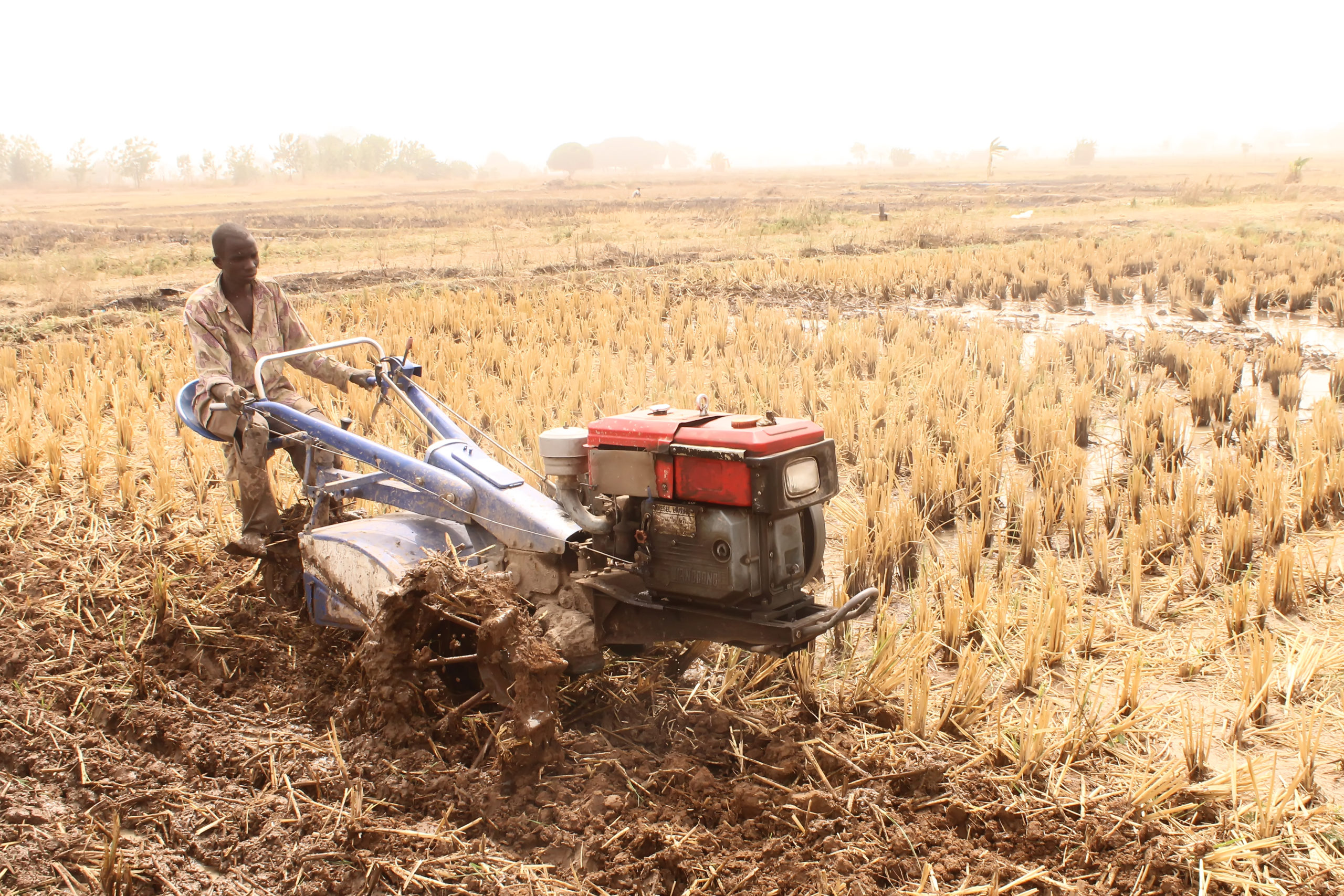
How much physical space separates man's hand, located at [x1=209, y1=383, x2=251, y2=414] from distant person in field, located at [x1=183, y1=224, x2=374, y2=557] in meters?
0.02

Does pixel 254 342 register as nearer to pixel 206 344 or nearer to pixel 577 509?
pixel 206 344

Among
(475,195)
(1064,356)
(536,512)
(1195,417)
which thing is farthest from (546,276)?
(475,195)

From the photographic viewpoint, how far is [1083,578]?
4.47 m

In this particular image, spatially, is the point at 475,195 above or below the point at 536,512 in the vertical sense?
above

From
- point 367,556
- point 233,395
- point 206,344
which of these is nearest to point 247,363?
point 206,344

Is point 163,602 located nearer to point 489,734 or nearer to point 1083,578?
point 489,734

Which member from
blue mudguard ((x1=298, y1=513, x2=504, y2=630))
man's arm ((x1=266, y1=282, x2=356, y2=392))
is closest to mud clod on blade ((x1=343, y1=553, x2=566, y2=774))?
blue mudguard ((x1=298, y1=513, x2=504, y2=630))

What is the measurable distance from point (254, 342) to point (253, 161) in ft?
349

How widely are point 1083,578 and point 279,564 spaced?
3.61m

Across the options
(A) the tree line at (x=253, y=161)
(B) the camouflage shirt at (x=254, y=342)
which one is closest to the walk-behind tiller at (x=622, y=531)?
(B) the camouflage shirt at (x=254, y=342)

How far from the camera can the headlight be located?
9.54 ft

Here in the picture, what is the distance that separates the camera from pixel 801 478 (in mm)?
2971

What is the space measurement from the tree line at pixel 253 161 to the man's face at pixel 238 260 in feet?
298

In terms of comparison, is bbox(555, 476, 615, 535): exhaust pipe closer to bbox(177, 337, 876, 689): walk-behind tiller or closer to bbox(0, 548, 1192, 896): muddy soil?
bbox(177, 337, 876, 689): walk-behind tiller
